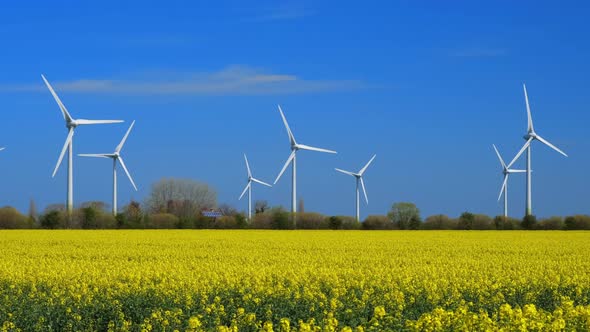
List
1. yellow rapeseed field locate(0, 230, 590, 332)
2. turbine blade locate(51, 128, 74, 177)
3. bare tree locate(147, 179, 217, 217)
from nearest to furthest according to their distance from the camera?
yellow rapeseed field locate(0, 230, 590, 332) → turbine blade locate(51, 128, 74, 177) → bare tree locate(147, 179, 217, 217)

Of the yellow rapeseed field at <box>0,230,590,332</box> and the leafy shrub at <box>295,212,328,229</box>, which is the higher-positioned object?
the leafy shrub at <box>295,212,328,229</box>

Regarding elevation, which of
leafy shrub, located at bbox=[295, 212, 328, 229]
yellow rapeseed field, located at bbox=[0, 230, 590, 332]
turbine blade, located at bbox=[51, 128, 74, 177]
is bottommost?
yellow rapeseed field, located at bbox=[0, 230, 590, 332]

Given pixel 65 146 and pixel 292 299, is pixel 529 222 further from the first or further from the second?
pixel 292 299

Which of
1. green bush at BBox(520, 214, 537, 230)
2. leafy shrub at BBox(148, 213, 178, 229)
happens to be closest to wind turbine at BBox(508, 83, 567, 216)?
green bush at BBox(520, 214, 537, 230)

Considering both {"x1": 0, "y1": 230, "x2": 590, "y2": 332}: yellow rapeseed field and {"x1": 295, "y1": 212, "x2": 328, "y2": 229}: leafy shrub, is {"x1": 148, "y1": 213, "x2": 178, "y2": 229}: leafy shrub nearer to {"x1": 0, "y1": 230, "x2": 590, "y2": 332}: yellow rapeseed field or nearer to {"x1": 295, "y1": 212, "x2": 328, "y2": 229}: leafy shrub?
{"x1": 295, "y1": 212, "x2": 328, "y2": 229}: leafy shrub

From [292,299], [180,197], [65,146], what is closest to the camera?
[292,299]

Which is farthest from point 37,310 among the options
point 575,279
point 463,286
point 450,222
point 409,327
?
point 450,222

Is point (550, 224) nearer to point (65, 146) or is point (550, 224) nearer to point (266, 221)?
point (266, 221)

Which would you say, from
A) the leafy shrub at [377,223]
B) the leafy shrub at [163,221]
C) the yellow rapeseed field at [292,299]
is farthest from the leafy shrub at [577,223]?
the yellow rapeseed field at [292,299]

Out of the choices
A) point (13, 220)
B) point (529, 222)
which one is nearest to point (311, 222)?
point (529, 222)

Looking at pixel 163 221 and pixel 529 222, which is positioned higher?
pixel 163 221

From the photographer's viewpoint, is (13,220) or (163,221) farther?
(163,221)

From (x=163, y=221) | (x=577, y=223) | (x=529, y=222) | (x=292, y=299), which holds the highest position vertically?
(x=163, y=221)

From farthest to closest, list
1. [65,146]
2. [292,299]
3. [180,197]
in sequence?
[180,197]
[65,146]
[292,299]
